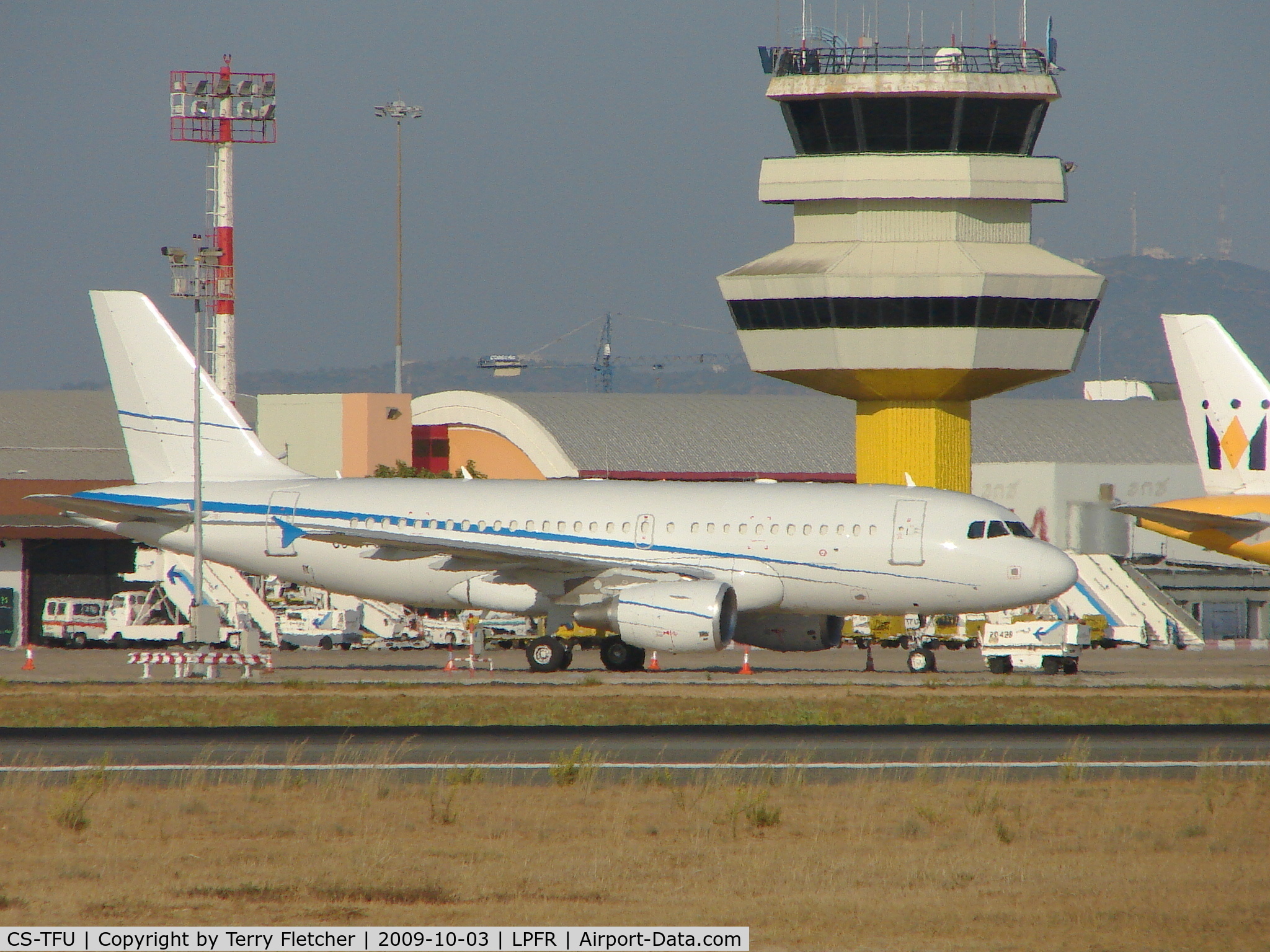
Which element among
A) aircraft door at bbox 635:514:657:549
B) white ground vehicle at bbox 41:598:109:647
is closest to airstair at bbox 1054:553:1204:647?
aircraft door at bbox 635:514:657:549

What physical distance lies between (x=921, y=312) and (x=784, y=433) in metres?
27.0

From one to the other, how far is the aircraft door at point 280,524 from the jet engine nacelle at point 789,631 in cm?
1084

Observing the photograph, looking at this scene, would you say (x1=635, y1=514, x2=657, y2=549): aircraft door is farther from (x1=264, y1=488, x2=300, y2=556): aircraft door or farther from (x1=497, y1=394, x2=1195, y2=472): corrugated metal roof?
(x1=497, y1=394, x2=1195, y2=472): corrugated metal roof

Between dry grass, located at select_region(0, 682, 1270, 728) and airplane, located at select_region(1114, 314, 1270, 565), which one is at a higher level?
airplane, located at select_region(1114, 314, 1270, 565)

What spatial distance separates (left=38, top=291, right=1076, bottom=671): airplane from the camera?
3588cm

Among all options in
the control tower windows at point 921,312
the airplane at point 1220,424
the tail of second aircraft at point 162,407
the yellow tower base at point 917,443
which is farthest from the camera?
the yellow tower base at point 917,443

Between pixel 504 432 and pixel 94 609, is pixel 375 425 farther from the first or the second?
pixel 94 609

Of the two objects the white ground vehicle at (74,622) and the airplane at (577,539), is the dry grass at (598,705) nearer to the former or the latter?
the airplane at (577,539)

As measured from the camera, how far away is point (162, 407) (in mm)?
42344

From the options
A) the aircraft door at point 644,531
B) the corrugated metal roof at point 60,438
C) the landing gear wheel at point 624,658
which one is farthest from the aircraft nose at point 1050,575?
the corrugated metal roof at point 60,438

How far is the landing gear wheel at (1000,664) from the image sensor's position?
3891cm

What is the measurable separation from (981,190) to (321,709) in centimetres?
3878

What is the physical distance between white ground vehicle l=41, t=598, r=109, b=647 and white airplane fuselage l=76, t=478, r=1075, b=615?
20.0 m

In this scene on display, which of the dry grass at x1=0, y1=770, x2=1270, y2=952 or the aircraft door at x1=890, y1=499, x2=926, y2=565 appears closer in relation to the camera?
the dry grass at x1=0, y1=770, x2=1270, y2=952
